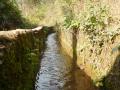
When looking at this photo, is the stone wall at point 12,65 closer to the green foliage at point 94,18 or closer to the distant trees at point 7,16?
the green foliage at point 94,18

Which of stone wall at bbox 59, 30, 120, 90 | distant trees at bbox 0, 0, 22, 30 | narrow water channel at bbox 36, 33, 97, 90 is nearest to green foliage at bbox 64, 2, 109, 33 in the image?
stone wall at bbox 59, 30, 120, 90

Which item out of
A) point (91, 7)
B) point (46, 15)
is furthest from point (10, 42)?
point (46, 15)

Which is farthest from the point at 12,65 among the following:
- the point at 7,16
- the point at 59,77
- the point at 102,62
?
the point at 7,16

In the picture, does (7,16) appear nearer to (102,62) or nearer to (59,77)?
(59,77)

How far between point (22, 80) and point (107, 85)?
3359 millimetres

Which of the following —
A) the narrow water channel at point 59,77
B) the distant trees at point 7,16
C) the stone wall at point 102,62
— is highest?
the distant trees at point 7,16

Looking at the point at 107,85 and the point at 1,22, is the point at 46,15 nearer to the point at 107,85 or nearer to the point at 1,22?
the point at 1,22

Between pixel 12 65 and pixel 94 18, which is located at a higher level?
pixel 94 18

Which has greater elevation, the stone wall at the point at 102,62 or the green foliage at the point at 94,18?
the green foliage at the point at 94,18

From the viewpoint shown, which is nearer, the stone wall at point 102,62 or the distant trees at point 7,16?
the stone wall at point 102,62

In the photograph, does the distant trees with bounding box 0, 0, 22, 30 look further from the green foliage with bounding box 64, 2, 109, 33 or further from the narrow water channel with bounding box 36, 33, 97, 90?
the green foliage with bounding box 64, 2, 109, 33

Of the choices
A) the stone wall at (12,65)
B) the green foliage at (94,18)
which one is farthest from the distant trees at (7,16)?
the stone wall at (12,65)

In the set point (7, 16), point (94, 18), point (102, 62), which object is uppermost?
point (94, 18)

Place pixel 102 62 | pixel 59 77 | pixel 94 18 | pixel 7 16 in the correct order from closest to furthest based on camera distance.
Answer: pixel 102 62 → pixel 59 77 → pixel 94 18 → pixel 7 16
